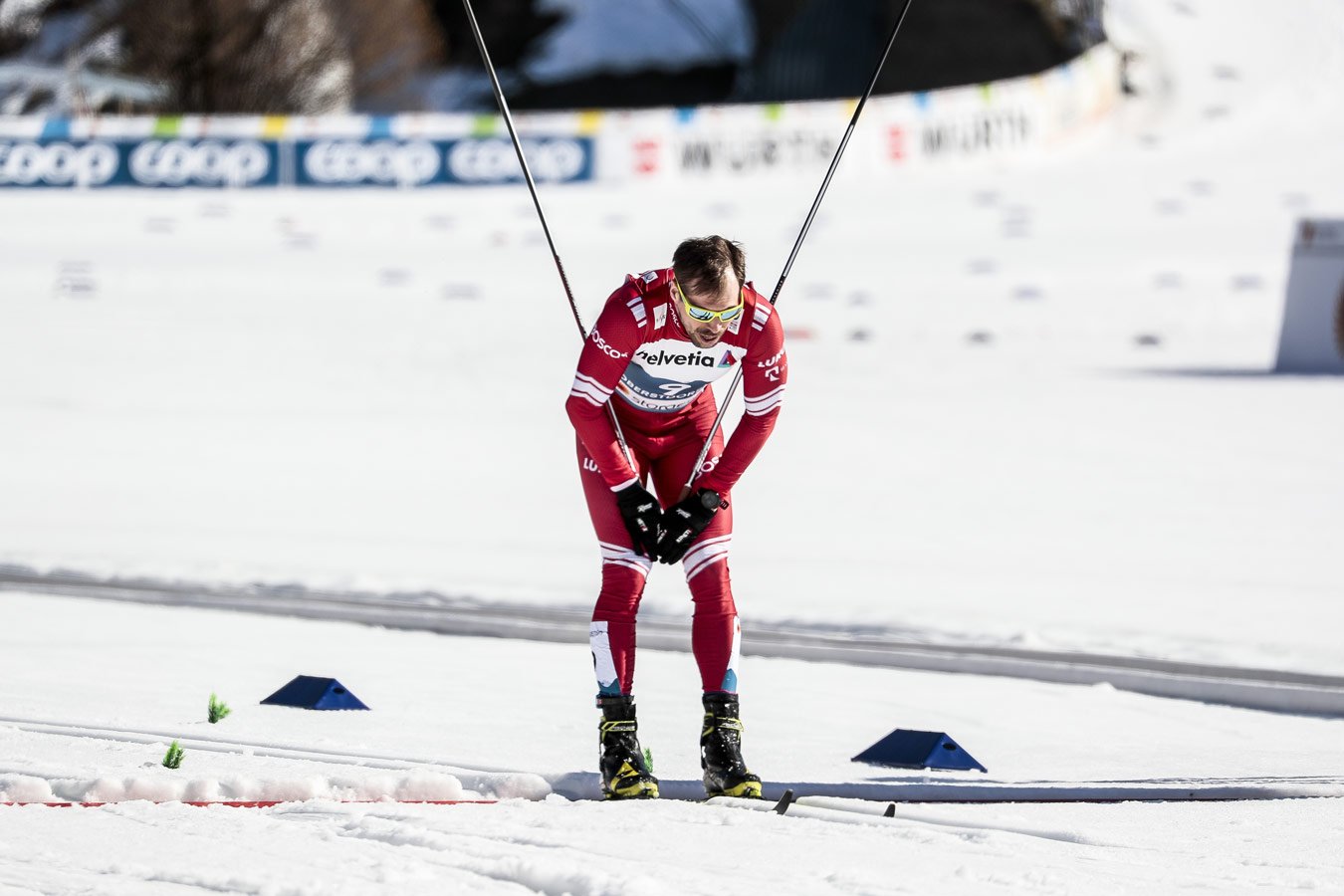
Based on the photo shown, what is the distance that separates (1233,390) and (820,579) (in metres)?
6.41

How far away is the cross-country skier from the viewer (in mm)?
5020

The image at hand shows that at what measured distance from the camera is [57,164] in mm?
25281

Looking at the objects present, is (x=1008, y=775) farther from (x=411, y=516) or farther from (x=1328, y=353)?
(x=1328, y=353)

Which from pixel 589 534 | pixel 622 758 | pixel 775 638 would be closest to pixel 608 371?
pixel 622 758

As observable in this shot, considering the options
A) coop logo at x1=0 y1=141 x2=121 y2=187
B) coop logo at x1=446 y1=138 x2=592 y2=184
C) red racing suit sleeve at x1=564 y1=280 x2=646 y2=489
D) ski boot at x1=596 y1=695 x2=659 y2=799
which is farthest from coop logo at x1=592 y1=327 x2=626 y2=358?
coop logo at x1=0 y1=141 x2=121 y2=187

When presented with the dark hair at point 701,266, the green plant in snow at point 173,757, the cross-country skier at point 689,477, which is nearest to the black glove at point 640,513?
the cross-country skier at point 689,477

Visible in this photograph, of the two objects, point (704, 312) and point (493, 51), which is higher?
point (493, 51)

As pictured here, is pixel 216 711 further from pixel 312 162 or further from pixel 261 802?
pixel 312 162

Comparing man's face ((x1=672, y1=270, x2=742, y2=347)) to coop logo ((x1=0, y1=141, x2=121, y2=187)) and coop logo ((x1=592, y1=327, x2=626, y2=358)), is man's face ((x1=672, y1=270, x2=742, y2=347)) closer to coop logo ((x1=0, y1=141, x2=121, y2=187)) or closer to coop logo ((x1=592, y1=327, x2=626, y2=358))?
coop logo ((x1=592, y1=327, x2=626, y2=358))

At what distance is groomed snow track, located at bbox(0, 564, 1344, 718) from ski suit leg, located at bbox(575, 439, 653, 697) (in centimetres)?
247

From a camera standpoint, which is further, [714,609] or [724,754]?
[714,609]

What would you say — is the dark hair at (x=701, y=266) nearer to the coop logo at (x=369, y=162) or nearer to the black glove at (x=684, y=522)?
the black glove at (x=684, y=522)

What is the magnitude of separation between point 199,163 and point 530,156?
180 inches

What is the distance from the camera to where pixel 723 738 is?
5.05 m
